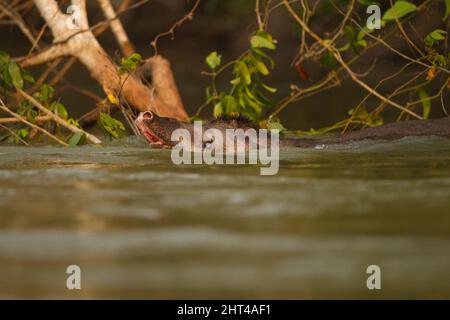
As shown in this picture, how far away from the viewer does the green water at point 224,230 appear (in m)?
2.55

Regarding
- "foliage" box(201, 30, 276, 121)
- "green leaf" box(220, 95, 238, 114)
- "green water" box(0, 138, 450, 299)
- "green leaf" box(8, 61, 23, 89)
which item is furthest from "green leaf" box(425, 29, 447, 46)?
"green leaf" box(8, 61, 23, 89)

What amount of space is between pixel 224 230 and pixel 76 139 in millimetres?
3302

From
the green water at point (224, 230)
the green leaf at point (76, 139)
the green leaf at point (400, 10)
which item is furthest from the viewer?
the green leaf at point (76, 139)

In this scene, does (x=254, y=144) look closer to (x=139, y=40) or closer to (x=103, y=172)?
(x=103, y=172)

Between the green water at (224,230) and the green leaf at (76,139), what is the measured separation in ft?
3.62

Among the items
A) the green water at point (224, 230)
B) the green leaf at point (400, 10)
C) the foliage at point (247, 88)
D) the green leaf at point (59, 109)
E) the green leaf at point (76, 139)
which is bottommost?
the green water at point (224, 230)

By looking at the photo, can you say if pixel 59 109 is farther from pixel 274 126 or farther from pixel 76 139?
pixel 274 126

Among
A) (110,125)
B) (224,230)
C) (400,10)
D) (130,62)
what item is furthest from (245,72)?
(224,230)

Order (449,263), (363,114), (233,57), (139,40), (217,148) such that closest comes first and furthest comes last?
(449,263)
(217,148)
(363,114)
(233,57)
(139,40)

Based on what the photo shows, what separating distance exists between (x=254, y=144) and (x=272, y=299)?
3.53 m

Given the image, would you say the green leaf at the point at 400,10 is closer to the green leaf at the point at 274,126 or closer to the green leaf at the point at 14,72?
the green leaf at the point at 274,126

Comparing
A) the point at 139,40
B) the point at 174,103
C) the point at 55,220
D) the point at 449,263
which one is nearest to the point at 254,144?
the point at 174,103

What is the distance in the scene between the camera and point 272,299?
7.86ft

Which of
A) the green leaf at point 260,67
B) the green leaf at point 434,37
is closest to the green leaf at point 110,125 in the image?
the green leaf at point 260,67
